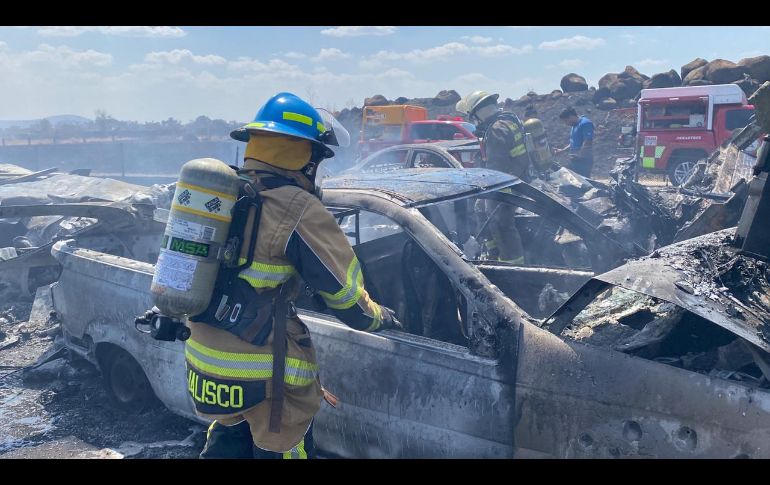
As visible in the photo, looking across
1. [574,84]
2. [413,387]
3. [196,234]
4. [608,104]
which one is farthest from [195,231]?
[574,84]

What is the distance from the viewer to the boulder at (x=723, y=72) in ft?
56.7

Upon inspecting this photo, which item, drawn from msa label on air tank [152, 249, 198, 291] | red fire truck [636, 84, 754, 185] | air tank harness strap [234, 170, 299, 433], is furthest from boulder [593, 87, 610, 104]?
msa label on air tank [152, 249, 198, 291]

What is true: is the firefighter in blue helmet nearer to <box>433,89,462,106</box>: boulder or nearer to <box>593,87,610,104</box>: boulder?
<box>593,87,610,104</box>: boulder

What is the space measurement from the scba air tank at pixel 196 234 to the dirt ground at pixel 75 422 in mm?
1848

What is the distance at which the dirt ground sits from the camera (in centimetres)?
380

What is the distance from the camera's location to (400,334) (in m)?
2.88

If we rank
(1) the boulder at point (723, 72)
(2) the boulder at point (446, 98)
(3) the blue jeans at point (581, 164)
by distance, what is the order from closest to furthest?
(3) the blue jeans at point (581, 164) < (1) the boulder at point (723, 72) < (2) the boulder at point (446, 98)

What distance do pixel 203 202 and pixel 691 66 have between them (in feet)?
68.6

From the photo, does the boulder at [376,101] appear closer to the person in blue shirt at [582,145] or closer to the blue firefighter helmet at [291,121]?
the person in blue shirt at [582,145]

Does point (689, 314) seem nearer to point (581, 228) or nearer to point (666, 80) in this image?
point (581, 228)

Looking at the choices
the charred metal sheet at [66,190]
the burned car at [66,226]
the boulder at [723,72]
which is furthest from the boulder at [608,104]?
the burned car at [66,226]

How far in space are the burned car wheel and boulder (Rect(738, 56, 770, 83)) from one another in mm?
18015

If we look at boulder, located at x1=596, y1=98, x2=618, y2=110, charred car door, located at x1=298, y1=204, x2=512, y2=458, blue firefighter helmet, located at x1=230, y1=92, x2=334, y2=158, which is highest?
boulder, located at x1=596, y1=98, x2=618, y2=110

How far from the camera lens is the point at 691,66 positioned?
1953cm
